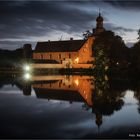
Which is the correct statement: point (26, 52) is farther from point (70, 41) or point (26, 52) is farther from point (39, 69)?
point (39, 69)

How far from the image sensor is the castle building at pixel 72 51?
236 feet

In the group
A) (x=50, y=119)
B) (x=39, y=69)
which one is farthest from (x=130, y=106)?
(x=39, y=69)

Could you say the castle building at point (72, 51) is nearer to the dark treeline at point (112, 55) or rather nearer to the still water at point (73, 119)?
the dark treeline at point (112, 55)

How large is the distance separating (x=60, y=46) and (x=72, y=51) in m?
6.32

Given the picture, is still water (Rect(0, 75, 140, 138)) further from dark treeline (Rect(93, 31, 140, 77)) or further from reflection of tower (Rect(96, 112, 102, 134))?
dark treeline (Rect(93, 31, 140, 77))

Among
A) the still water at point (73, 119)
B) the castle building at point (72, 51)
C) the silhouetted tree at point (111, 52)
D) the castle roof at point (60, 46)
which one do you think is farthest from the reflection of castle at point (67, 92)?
the castle roof at point (60, 46)

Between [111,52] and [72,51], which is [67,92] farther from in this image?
[72,51]

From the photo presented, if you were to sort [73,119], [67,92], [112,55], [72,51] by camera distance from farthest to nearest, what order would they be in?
[72,51], [112,55], [67,92], [73,119]

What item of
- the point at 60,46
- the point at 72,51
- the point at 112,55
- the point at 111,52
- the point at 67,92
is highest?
the point at 60,46

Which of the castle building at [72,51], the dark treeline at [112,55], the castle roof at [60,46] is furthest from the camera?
the castle roof at [60,46]

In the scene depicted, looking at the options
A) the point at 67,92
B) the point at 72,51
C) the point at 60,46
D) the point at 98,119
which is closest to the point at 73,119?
the point at 98,119

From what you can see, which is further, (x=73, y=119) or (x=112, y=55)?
(x=112, y=55)

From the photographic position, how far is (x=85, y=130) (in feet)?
38.3

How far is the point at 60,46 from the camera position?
3199 inches
